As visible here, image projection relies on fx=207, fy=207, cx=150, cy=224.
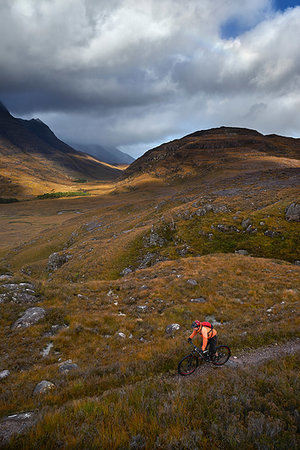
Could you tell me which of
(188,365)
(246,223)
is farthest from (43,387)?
(246,223)

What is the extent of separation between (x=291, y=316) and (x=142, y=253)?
21.8 m

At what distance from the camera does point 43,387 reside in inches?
290

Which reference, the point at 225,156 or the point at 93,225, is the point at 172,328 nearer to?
the point at 93,225

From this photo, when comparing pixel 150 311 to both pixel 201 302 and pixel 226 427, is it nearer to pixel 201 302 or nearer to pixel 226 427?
pixel 201 302

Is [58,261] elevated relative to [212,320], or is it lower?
lower

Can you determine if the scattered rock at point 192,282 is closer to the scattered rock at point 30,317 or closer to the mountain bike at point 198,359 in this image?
the mountain bike at point 198,359

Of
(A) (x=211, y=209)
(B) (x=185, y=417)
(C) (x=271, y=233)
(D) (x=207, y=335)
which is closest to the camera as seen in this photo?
(B) (x=185, y=417)

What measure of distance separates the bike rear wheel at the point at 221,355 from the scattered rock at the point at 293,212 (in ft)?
85.7

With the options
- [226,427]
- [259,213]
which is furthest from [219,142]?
[226,427]

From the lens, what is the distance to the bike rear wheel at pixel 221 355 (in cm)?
902

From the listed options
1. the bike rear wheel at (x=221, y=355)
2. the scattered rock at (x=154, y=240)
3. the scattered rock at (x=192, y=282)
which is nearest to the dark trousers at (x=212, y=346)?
the bike rear wheel at (x=221, y=355)

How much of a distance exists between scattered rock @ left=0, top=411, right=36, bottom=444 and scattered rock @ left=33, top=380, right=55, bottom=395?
1205mm

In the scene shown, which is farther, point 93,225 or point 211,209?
point 93,225

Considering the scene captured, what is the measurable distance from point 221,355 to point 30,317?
10808 mm
